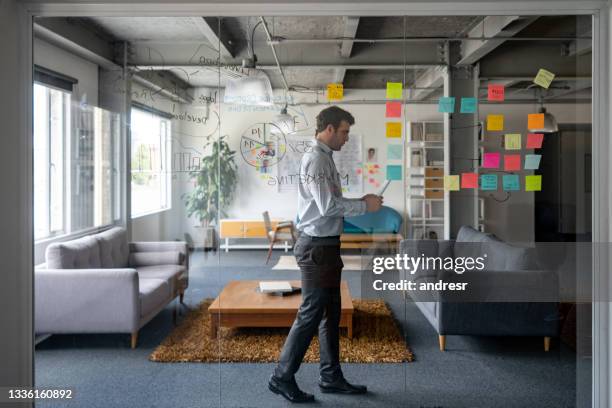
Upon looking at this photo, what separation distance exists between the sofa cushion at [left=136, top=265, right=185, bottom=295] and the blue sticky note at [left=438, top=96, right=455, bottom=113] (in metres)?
1.61

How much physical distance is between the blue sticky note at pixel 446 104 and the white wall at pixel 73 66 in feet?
5.94

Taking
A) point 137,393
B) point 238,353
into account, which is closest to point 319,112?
point 238,353

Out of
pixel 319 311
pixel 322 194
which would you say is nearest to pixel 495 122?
pixel 322 194

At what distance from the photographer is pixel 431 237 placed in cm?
270

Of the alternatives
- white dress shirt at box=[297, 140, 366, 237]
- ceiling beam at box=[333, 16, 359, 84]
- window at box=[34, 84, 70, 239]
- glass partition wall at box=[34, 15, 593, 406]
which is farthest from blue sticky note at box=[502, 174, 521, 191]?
window at box=[34, 84, 70, 239]

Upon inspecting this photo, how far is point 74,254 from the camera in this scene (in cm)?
272

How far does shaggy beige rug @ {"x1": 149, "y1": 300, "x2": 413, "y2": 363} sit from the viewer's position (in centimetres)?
264

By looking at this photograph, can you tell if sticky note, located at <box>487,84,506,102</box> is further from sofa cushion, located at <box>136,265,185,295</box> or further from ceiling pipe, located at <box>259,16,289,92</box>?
sofa cushion, located at <box>136,265,185,295</box>

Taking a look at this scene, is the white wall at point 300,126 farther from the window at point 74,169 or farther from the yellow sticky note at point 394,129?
the window at point 74,169

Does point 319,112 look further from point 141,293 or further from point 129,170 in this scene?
point 141,293

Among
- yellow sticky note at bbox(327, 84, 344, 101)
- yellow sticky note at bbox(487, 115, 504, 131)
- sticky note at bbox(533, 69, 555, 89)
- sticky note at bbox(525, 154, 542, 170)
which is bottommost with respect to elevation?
sticky note at bbox(525, 154, 542, 170)

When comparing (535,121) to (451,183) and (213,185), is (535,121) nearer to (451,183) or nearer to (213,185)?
(451,183)

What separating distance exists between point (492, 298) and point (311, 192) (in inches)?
43.2

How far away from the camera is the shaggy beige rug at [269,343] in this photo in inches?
104
